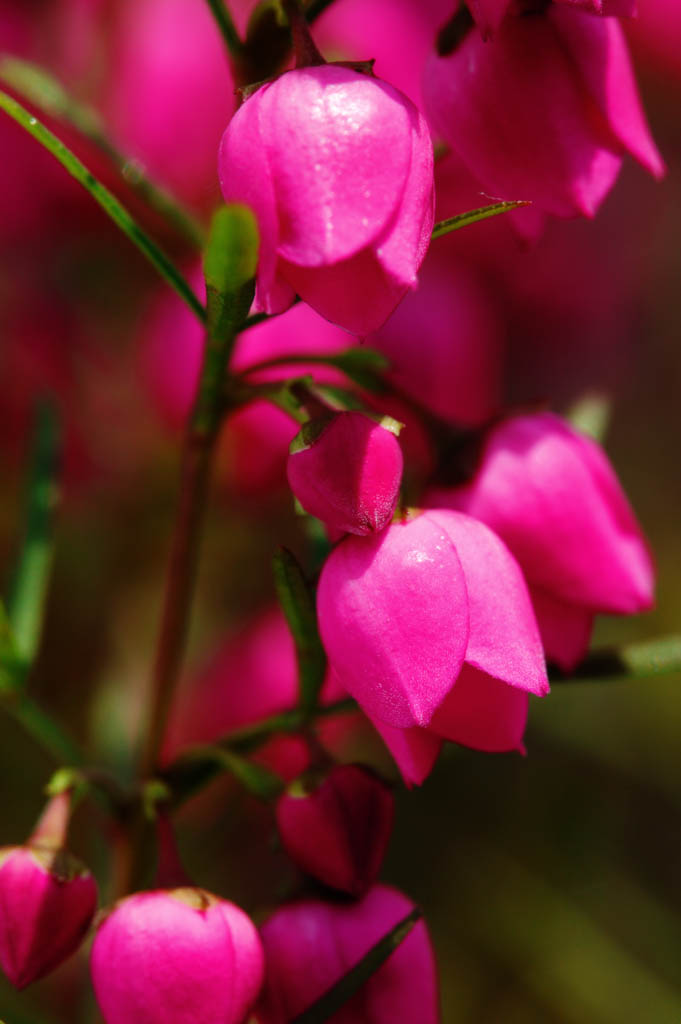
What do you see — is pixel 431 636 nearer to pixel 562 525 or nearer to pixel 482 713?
pixel 482 713

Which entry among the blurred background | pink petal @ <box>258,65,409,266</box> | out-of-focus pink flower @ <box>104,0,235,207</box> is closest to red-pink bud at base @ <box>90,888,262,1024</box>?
pink petal @ <box>258,65,409,266</box>

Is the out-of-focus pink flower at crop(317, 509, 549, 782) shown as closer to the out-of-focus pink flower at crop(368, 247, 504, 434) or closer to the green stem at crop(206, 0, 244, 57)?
the green stem at crop(206, 0, 244, 57)

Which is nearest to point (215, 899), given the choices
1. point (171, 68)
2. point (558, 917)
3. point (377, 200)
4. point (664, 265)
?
point (377, 200)

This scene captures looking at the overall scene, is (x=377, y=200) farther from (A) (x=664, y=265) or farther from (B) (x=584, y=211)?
(A) (x=664, y=265)

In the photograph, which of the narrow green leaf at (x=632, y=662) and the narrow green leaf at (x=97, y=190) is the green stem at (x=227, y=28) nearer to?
the narrow green leaf at (x=97, y=190)

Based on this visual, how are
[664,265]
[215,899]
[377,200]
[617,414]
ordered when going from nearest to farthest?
[377,200], [215,899], [617,414], [664,265]


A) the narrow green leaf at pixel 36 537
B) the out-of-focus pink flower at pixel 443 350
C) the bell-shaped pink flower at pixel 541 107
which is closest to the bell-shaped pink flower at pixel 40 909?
the narrow green leaf at pixel 36 537

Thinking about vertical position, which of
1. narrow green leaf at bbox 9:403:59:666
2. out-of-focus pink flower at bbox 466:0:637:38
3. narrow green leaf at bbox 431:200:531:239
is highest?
out-of-focus pink flower at bbox 466:0:637:38
